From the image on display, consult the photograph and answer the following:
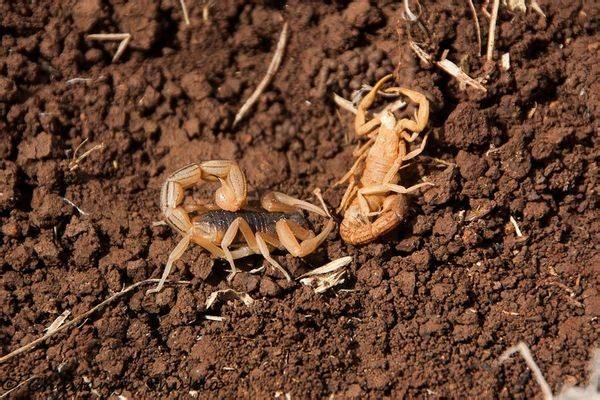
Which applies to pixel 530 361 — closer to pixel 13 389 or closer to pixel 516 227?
pixel 516 227

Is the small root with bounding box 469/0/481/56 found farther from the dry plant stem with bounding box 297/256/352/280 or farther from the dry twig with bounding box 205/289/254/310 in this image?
the dry twig with bounding box 205/289/254/310

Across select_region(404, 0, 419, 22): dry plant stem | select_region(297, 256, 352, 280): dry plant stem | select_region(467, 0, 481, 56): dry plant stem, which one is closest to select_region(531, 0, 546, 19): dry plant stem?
select_region(467, 0, 481, 56): dry plant stem

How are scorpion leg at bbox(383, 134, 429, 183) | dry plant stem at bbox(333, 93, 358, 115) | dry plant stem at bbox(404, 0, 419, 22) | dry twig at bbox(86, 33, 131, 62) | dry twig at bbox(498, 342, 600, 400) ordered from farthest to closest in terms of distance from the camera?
1. dry plant stem at bbox(333, 93, 358, 115)
2. dry twig at bbox(86, 33, 131, 62)
3. dry plant stem at bbox(404, 0, 419, 22)
4. scorpion leg at bbox(383, 134, 429, 183)
5. dry twig at bbox(498, 342, 600, 400)

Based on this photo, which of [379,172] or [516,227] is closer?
[516,227]

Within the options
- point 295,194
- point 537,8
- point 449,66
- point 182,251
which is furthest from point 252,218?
point 537,8

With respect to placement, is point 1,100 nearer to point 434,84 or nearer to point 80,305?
point 80,305

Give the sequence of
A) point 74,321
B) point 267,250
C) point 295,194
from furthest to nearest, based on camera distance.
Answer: point 295,194 < point 267,250 < point 74,321

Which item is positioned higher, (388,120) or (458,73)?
(458,73)
